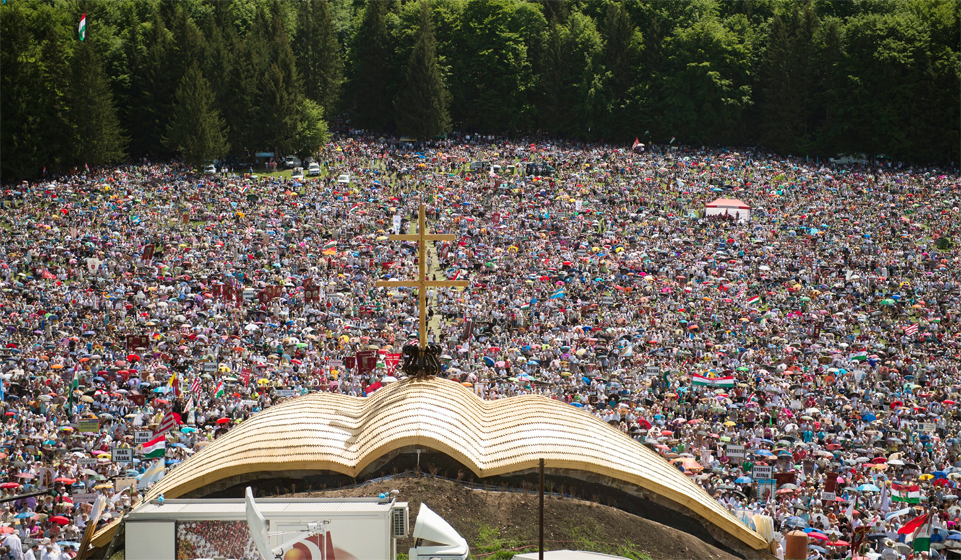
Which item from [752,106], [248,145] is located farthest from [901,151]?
Answer: [248,145]

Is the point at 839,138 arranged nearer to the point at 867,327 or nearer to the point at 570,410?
the point at 867,327

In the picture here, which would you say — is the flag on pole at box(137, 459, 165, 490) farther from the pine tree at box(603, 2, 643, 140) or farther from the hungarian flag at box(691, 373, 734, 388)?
the pine tree at box(603, 2, 643, 140)

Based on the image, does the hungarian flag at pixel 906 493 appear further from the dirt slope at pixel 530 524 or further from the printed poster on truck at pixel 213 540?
the printed poster on truck at pixel 213 540

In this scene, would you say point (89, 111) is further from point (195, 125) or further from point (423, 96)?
point (423, 96)

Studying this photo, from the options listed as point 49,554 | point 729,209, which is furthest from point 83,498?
point 729,209

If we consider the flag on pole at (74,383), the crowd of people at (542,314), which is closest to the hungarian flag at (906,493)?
the crowd of people at (542,314)

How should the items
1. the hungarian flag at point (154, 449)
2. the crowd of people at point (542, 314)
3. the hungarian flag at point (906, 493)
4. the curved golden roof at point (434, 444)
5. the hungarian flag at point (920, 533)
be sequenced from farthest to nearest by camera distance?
the crowd of people at point (542, 314), the hungarian flag at point (154, 449), the hungarian flag at point (906, 493), the hungarian flag at point (920, 533), the curved golden roof at point (434, 444)

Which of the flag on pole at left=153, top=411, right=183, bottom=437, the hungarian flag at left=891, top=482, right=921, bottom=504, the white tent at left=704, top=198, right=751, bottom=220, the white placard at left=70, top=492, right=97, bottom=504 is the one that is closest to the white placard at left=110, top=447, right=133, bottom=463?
the flag on pole at left=153, top=411, right=183, bottom=437
